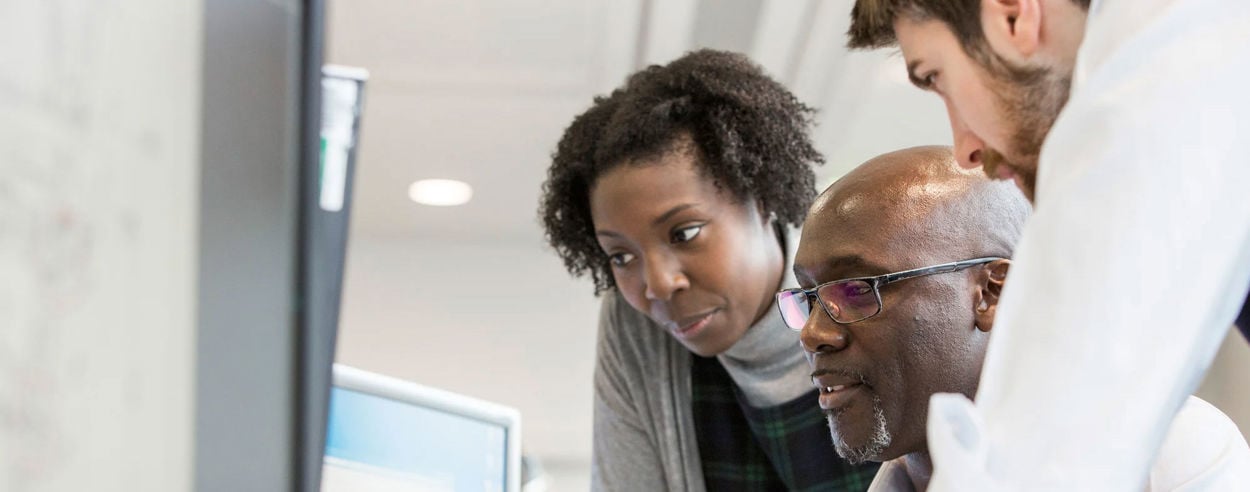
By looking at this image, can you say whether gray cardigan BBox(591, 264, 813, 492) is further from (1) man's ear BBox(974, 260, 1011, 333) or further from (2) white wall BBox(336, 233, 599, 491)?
(2) white wall BBox(336, 233, 599, 491)

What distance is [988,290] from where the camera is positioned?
3.88 ft

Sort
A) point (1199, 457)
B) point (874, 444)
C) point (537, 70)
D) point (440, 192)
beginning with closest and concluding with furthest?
point (1199, 457), point (874, 444), point (537, 70), point (440, 192)

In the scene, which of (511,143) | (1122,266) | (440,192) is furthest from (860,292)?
(440,192)

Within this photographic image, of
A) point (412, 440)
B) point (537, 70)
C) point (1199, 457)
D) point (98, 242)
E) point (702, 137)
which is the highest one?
point (537, 70)

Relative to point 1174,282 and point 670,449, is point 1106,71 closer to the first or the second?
point 1174,282

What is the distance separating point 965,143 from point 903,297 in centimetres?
52

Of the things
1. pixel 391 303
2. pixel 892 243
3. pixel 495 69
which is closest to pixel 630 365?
pixel 892 243

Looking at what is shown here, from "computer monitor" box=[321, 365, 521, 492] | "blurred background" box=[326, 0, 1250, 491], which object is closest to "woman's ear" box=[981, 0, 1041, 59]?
"computer monitor" box=[321, 365, 521, 492]

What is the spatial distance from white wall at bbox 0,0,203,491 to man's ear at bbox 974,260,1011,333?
85 cm

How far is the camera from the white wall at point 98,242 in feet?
1.37

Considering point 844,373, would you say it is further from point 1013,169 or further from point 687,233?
point 1013,169

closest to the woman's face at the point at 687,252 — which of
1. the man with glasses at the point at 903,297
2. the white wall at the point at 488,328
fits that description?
the man with glasses at the point at 903,297

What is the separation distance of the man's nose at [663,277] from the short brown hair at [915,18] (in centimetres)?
73

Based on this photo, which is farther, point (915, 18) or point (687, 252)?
point (687, 252)
